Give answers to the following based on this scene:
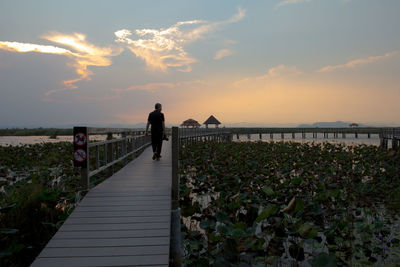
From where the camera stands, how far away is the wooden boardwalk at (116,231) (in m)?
3.14

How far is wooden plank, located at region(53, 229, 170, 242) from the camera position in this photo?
3584 mm

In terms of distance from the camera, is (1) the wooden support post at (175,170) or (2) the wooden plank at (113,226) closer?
(2) the wooden plank at (113,226)

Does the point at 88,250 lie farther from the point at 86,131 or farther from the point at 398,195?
the point at 398,195

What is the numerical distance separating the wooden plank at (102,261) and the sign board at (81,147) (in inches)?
78.7

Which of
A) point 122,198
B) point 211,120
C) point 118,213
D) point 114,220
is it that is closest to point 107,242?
point 114,220

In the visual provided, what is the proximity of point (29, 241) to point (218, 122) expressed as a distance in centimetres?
4817

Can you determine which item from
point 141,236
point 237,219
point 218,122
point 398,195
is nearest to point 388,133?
point 398,195

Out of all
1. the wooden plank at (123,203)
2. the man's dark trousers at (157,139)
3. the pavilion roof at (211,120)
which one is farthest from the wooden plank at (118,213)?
the pavilion roof at (211,120)

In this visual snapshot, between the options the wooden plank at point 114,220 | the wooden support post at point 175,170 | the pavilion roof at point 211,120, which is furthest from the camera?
the pavilion roof at point 211,120

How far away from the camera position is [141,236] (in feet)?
11.9

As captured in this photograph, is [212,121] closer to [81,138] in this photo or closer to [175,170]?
[175,170]

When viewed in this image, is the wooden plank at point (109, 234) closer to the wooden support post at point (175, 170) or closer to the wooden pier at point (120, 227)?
the wooden pier at point (120, 227)

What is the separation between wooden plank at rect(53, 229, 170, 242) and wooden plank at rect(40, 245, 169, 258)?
251mm

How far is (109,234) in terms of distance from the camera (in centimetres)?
365
